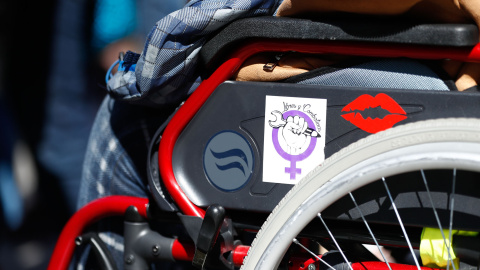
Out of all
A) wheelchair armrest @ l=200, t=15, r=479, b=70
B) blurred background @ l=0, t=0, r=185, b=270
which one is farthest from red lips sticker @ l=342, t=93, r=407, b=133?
blurred background @ l=0, t=0, r=185, b=270

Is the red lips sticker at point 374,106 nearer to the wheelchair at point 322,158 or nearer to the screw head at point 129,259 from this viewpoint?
the wheelchair at point 322,158

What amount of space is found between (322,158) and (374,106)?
0.15 meters

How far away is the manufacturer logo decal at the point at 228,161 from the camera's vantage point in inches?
46.8

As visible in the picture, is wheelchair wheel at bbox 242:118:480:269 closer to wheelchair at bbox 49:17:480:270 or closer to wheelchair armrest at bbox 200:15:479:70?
wheelchair at bbox 49:17:480:270

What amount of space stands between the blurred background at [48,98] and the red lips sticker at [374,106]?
1.27 m

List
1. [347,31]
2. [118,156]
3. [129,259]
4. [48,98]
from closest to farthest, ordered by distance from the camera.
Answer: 1. [347,31]
2. [129,259]
3. [118,156]
4. [48,98]

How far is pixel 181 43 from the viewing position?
1191mm

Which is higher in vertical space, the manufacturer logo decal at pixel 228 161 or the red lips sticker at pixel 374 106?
the red lips sticker at pixel 374 106

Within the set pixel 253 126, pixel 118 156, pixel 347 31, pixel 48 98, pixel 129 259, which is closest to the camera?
pixel 347 31

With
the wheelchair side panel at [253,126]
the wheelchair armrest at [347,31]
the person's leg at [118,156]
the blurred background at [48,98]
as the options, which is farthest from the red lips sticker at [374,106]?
the blurred background at [48,98]

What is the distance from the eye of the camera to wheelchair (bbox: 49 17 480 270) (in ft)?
3.29

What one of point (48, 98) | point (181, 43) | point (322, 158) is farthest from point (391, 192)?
point (48, 98)

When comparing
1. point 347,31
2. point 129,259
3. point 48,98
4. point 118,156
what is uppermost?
point 347,31

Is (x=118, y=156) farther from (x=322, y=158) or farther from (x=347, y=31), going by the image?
(x=347, y=31)
